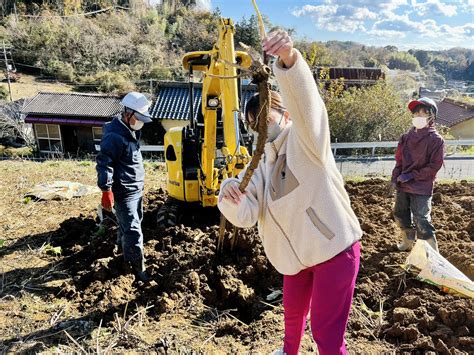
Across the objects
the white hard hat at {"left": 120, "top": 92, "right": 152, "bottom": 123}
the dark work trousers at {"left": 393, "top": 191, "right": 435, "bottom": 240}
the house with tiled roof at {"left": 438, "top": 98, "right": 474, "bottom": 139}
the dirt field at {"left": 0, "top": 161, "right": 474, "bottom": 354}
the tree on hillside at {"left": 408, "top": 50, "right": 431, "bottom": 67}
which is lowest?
the house with tiled roof at {"left": 438, "top": 98, "right": 474, "bottom": 139}

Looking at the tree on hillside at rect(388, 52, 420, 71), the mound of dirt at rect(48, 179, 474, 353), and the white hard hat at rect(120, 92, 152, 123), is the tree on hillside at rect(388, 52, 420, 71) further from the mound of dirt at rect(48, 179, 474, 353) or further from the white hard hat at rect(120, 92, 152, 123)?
the white hard hat at rect(120, 92, 152, 123)

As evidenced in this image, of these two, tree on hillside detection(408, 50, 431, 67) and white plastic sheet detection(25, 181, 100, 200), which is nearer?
white plastic sheet detection(25, 181, 100, 200)

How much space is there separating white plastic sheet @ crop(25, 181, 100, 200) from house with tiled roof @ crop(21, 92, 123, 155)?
47.3 ft

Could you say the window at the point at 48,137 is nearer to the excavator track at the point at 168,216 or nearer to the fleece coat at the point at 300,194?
the excavator track at the point at 168,216

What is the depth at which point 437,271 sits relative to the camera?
3.51 metres

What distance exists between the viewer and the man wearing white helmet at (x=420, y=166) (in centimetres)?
375

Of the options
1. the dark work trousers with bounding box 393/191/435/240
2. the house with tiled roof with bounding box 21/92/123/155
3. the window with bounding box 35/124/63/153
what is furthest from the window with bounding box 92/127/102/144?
the dark work trousers with bounding box 393/191/435/240

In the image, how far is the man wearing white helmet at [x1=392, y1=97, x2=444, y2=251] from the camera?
12.3 ft

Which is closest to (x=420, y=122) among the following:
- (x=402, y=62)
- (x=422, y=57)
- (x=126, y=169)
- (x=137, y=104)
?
(x=137, y=104)

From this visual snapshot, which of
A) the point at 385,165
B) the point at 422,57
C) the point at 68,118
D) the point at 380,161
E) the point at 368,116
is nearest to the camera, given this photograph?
the point at 385,165

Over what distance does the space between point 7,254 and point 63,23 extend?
125ft

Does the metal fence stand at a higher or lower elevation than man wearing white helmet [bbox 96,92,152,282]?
lower

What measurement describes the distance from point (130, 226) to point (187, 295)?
88cm

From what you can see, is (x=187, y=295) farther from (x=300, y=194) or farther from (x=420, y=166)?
(x=420, y=166)
